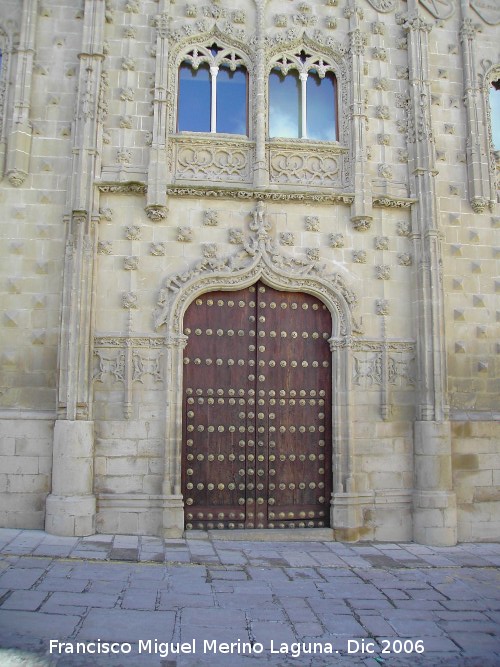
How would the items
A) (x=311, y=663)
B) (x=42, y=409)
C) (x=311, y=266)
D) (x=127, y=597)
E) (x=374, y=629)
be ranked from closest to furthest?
(x=311, y=663) < (x=374, y=629) < (x=127, y=597) < (x=42, y=409) < (x=311, y=266)

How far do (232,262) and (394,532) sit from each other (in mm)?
4708

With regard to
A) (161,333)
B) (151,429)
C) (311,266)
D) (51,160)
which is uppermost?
(51,160)

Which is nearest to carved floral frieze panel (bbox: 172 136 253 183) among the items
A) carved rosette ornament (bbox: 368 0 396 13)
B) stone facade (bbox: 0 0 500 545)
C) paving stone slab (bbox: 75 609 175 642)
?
stone facade (bbox: 0 0 500 545)

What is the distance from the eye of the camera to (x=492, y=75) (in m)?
10.4

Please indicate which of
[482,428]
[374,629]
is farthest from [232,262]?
[374,629]

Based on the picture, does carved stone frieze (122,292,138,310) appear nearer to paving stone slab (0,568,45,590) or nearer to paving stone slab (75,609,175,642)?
paving stone slab (0,568,45,590)

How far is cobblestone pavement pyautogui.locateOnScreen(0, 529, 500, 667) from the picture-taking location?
4730mm

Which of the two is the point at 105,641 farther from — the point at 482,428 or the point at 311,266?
the point at 482,428

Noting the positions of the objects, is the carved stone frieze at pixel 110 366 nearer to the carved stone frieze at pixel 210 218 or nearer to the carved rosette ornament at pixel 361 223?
the carved stone frieze at pixel 210 218

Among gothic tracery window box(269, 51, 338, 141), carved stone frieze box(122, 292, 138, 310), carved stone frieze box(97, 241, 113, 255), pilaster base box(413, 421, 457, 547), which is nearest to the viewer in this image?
pilaster base box(413, 421, 457, 547)

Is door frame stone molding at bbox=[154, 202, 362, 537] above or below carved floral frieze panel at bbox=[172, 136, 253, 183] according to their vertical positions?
below

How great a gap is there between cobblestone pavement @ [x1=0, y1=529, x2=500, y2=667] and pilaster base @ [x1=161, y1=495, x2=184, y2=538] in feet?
0.68

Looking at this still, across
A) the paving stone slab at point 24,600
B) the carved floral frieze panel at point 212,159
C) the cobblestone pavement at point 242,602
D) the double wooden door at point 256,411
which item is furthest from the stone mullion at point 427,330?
the paving stone slab at point 24,600

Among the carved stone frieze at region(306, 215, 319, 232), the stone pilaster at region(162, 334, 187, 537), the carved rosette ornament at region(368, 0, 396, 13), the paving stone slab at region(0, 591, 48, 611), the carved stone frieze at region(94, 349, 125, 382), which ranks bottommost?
the paving stone slab at region(0, 591, 48, 611)
